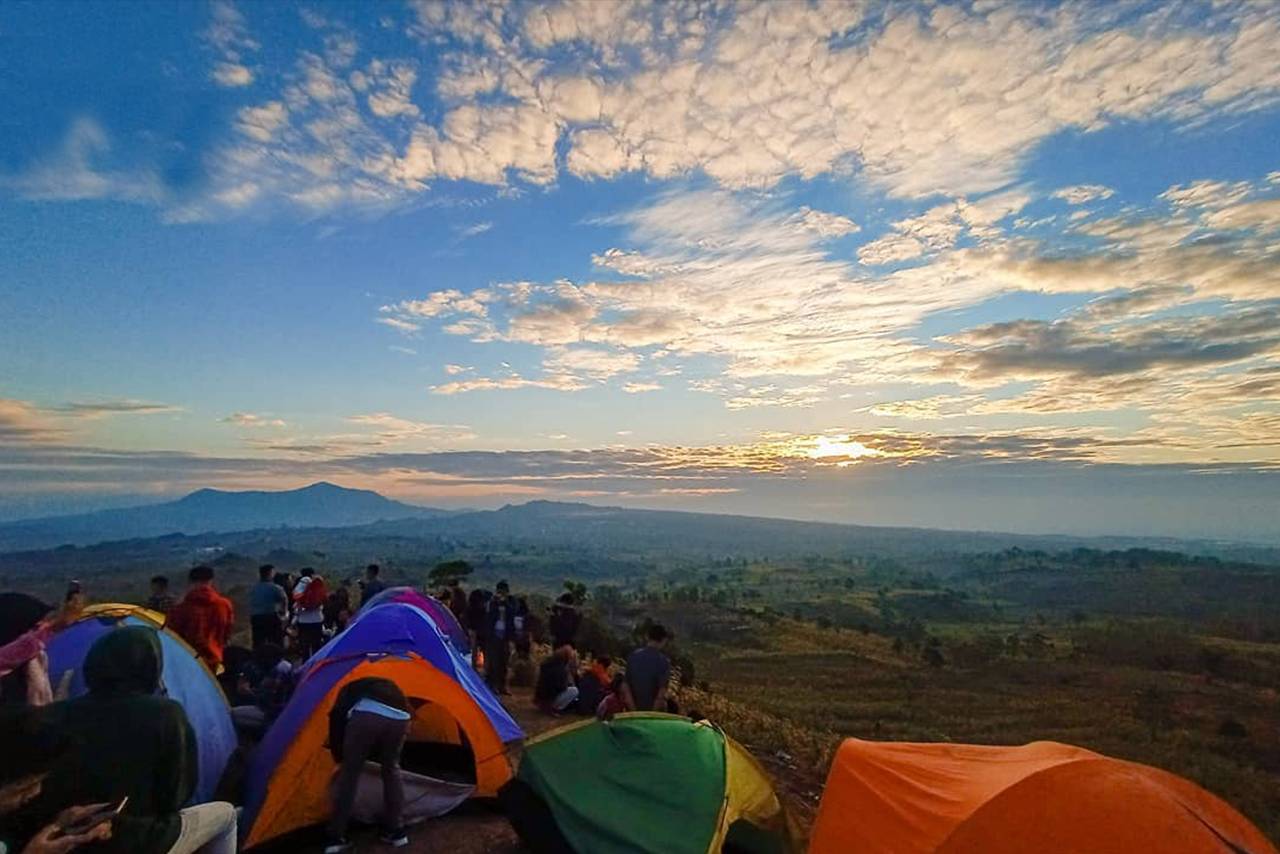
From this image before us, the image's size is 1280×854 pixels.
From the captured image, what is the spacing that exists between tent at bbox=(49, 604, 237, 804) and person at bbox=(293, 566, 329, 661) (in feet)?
17.6

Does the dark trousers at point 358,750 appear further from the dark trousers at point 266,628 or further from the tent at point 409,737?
the dark trousers at point 266,628

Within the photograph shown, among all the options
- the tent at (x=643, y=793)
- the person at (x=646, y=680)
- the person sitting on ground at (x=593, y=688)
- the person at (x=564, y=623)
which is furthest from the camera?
the person at (x=564, y=623)

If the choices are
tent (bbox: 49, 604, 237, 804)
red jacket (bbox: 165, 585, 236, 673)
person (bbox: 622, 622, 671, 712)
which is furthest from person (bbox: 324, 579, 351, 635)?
person (bbox: 622, 622, 671, 712)

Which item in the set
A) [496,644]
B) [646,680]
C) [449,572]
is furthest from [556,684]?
[449,572]

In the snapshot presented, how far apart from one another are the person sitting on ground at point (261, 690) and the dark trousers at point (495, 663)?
3.70 m

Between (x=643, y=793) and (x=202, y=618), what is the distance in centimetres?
600

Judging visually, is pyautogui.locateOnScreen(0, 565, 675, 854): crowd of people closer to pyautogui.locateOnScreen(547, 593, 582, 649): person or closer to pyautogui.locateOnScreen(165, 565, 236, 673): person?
pyautogui.locateOnScreen(165, 565, 236, 673): person

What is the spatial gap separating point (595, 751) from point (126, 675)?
3.82 m

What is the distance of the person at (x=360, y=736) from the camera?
6156 millimetres

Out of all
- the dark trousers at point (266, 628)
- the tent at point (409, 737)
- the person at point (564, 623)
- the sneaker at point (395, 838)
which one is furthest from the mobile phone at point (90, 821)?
the person at point (564, 623)

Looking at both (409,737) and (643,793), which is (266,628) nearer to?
(409,737)

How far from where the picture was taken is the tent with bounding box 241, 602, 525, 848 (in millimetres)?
6578

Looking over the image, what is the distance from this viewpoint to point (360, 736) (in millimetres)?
6156

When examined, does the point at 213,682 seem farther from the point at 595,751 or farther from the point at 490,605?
the point at 490,605
